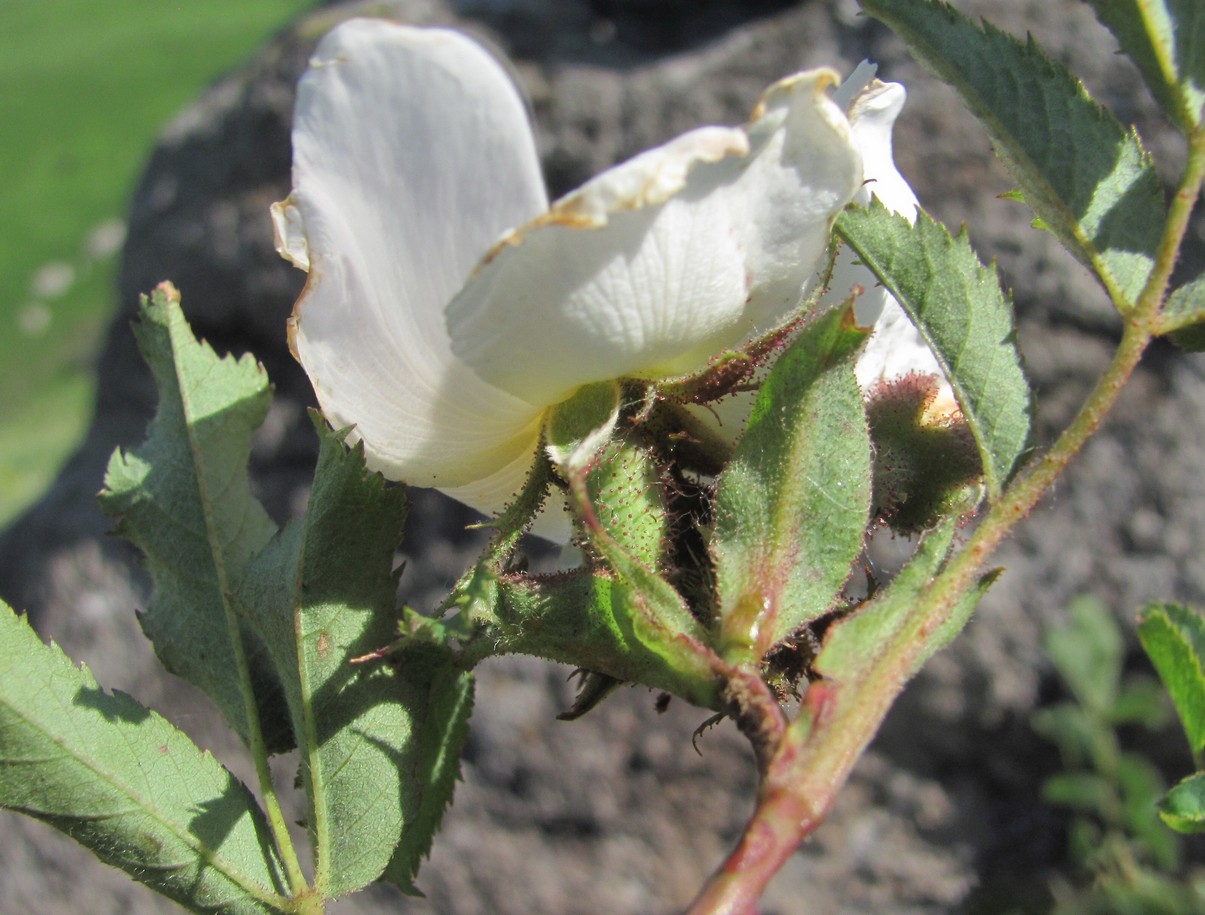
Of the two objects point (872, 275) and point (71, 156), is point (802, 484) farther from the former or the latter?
point (71, 156)

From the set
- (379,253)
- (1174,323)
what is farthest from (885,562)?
(379,253)

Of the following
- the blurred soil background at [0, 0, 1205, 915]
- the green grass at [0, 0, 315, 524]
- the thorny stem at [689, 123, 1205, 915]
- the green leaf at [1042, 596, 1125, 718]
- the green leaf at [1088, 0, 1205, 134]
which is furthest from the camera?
the green grass at [0, 0, 315, 524]

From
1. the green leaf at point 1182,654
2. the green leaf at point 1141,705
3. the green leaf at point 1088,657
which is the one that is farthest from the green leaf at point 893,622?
the green leaf at point 1088,657

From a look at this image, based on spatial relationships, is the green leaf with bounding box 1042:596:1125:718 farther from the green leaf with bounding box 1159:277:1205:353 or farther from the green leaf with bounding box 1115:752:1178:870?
→ the green leaf with bounding box 1159:277:1205:353

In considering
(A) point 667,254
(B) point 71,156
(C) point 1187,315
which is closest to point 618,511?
(A) point 667,254

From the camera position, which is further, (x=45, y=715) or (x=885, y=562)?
(x=885, y=562)

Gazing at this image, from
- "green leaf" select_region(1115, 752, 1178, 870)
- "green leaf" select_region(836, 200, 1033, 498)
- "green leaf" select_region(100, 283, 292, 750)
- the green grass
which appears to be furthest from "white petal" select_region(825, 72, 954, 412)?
the green grass

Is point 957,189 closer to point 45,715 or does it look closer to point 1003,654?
point 1003,654
